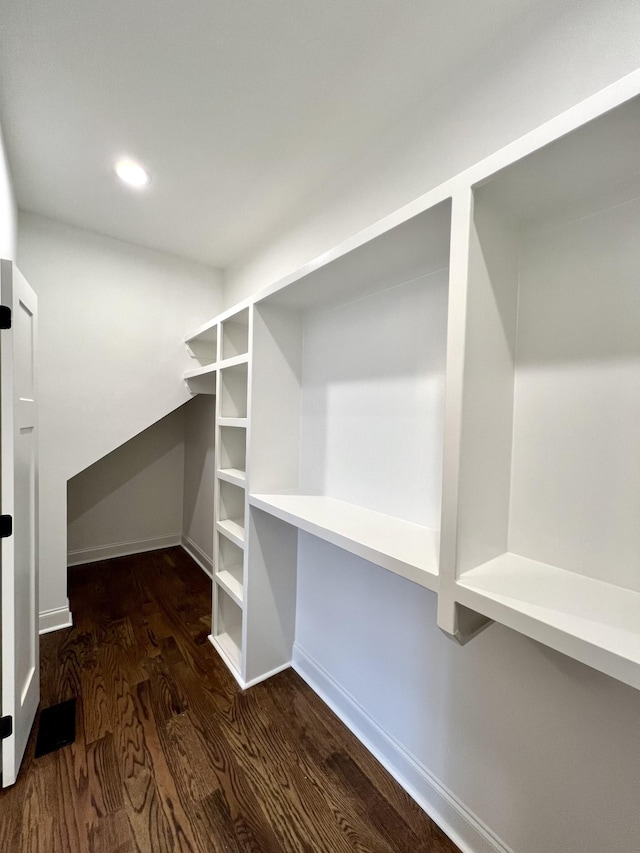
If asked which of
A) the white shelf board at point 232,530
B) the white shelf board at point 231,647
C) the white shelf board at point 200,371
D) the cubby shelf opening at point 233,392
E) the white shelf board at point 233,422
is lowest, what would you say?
the white shelf board at point 231,647

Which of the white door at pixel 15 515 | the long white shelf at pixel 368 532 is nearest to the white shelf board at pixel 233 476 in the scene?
the long white shelf at pixel 368 532

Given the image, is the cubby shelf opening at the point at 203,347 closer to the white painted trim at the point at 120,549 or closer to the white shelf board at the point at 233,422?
the white shelf board at the point at 233,422

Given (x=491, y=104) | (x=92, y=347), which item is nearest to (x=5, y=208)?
(x=92, y=347)

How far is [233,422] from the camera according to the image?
191cm

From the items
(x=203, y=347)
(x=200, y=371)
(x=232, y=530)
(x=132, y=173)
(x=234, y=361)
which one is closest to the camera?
(x=132, y=173)

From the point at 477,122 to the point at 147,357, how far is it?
2381mm

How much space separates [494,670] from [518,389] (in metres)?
0.86

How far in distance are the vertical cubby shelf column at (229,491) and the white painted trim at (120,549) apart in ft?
5.64

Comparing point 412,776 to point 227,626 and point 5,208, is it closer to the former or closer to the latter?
point 227,626

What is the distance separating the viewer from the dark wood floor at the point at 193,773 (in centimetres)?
116

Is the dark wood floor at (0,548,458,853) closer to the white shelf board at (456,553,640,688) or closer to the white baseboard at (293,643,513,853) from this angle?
the white baseboard at (293,643,513,853)

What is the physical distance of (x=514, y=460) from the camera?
0.99 meters

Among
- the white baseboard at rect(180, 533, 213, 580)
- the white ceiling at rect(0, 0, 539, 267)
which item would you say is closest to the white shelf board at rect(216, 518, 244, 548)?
the white baseboard at rect(180, 533, 213, 580)

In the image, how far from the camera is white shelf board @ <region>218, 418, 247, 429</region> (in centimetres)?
183
